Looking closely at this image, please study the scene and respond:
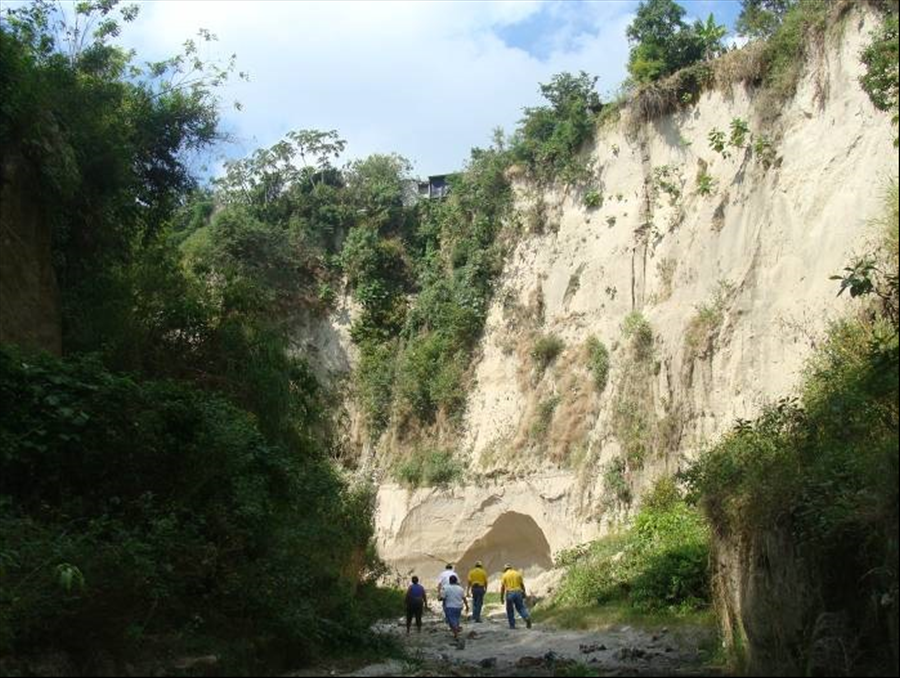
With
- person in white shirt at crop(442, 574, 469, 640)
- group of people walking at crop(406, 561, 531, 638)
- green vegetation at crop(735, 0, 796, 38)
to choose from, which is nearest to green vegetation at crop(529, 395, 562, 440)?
group of people walking at crop(406, 561, 531, 638)

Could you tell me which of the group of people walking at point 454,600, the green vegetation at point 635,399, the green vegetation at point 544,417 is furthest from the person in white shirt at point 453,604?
the green vegetation at point 544,417

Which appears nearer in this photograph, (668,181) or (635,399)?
(635,399)

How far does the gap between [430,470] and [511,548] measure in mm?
3048

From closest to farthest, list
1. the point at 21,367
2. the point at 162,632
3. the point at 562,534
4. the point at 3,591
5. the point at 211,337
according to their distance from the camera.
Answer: the point at 3,591 → the point at 162,632 → the point at 21,367 → the point at 211,337 → the point at 562,534

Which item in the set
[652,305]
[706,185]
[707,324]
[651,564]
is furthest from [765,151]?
[651,564]

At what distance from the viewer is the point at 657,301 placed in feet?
83.1

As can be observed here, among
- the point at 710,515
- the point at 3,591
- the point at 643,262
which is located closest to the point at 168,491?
the point at 3,591

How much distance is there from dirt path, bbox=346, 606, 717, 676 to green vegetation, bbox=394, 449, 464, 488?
27.4 ft

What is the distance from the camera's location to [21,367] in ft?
37.0

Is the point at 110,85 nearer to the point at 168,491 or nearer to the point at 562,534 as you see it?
the point at 168,491

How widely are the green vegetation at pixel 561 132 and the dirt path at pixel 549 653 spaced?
14488 mm

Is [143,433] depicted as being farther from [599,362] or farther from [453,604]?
[599,362]

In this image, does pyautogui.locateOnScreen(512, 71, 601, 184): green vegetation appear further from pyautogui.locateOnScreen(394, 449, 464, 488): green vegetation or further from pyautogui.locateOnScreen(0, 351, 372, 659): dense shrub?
pyautogui.locateOnScreen(0, 351, 372, 659): dense shrub

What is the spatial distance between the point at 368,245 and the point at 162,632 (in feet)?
78.2
